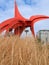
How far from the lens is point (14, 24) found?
25094 mm

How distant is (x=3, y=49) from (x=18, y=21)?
892 inches

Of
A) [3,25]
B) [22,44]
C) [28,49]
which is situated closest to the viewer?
[28,49]

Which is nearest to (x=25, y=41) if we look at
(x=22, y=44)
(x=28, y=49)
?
(x=22, y=44)

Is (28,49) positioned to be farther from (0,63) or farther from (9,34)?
(9,34)

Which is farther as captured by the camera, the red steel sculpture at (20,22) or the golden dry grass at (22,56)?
the red steel sculpture at (20,22)

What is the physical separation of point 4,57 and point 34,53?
0.39 m

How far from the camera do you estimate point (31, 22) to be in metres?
25.9

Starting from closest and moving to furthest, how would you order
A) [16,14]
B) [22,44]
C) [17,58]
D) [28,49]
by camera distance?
[17,58] → [28,49] → [22,44] → [16,14]

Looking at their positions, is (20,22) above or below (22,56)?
above

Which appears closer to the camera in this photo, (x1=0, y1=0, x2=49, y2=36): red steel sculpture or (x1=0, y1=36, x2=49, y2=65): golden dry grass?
Answer: (x1=0, y1=36, x2=49, y2=65): golden dry grass

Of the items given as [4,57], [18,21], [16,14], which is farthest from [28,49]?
[16,14]

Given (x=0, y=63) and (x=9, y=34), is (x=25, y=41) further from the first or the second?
(x=0, y=63)

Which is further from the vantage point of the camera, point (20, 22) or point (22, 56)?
point (20, 22)

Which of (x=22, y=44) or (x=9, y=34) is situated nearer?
(x=22, y=44)
